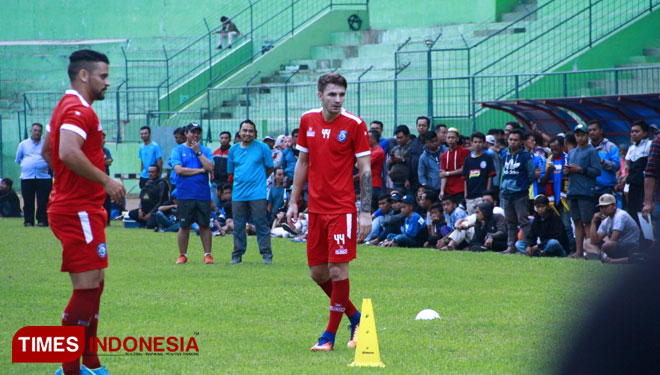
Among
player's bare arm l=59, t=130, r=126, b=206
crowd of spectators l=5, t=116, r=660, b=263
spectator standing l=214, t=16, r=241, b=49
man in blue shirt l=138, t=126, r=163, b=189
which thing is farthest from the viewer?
spectator standing l=214, t=16, r=241, b=49

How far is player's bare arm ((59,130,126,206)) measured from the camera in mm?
5730

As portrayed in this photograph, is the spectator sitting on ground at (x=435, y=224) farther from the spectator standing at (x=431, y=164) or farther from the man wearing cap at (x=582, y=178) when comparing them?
the man wearing cap at (x=582, y=178)

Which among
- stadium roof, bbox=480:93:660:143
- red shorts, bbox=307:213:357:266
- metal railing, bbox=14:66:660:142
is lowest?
red shorts, bbox=307:213:357:266

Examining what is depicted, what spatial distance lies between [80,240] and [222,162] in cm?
1508

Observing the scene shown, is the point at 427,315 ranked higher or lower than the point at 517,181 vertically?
lower

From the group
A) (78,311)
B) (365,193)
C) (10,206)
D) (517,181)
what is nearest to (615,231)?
(517,181)

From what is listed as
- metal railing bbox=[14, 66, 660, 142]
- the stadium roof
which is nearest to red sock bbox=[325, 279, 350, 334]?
the stadium roof

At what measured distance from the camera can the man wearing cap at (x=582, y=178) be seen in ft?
45.5

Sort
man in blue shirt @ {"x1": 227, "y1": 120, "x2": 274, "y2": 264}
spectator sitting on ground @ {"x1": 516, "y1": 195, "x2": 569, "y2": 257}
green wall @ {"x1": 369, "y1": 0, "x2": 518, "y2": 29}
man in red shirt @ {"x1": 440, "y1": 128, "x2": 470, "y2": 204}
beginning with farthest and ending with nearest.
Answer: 1. green wall @ {"x1": 369, "y1": 0, "x2": 518, "y2": 29}
2. man in red shirt @ {"x1": 440, "y1": 128, "x2": 470, "y2": 204}
3. spectator sitting on ground @ {"x1": 516, "y1": 195, "x2": 569, "y2": 257}
4. man in blue shirt @ {"x1": 227, "y1": 120, "x2": 274, "y2": 264}

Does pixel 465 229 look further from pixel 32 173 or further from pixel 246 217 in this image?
pixel 32 173

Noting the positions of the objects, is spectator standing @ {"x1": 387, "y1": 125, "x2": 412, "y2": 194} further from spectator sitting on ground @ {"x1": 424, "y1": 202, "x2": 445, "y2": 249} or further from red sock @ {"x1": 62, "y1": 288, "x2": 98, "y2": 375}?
red sock @ {"x1": 62, "y1": 288, "x2": 98, "y2": 375}

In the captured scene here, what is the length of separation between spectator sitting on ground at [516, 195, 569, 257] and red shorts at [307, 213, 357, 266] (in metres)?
7.92

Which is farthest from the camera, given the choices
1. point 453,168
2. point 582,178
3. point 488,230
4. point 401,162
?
point 401,162

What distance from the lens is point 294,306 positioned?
32.5 feet
